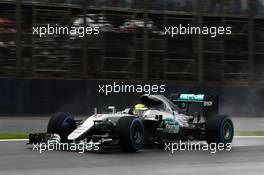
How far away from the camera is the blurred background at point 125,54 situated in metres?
22.2

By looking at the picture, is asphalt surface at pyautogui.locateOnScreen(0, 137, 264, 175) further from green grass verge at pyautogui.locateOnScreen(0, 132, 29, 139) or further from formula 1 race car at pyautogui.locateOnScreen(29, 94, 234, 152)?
green grass verge at pyautogui.locateOnScreen(0, 132, 29, 139)

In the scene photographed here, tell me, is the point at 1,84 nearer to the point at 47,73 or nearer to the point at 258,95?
the point at 47,73

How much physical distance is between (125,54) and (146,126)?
36.6 feet

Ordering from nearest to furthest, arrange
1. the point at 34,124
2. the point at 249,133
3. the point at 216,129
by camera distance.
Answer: the point at 216,129, the point at 249,133, the point at 34,124

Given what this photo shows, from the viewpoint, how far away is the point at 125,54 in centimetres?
2406

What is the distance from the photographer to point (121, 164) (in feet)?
34.1

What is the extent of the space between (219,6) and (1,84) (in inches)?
379

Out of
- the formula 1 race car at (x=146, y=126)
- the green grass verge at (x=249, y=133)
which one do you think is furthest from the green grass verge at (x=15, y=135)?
the green grass verge at (x=249, y=133)

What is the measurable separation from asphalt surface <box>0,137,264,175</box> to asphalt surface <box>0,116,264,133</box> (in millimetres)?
4863

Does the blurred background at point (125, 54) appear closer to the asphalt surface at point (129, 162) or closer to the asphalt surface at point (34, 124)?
the asphalt surface at point (34, 124)

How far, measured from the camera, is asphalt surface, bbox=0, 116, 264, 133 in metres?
18.2

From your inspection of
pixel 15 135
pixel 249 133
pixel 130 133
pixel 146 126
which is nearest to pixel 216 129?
pixel 146 126

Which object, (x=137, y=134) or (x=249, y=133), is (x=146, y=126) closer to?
(x=137, y=134)

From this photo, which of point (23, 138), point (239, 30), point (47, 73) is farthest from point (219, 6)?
point (23, 138)
